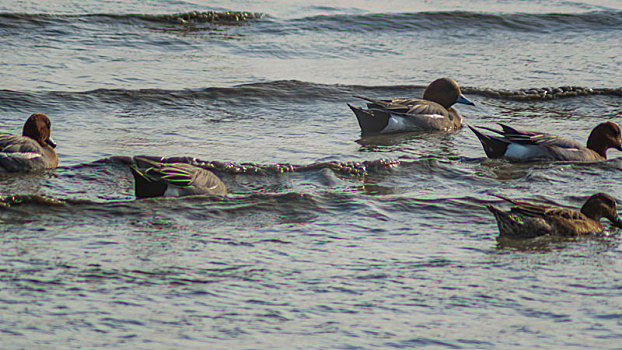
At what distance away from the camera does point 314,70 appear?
47.2 ft

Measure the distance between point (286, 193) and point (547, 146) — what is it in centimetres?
343

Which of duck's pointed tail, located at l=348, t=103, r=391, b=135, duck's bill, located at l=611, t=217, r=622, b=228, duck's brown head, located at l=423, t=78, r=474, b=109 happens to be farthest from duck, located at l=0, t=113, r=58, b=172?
duck's brown head, located at l=423, t=78, r=474, b=109

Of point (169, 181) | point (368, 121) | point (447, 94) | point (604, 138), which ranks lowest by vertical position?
point (169, 181)

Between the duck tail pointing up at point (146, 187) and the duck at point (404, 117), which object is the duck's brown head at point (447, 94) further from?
the duck tail pointing up at point (146, 187)

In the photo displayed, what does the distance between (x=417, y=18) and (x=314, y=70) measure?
196 inches

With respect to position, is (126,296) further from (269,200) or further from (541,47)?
(541,47)

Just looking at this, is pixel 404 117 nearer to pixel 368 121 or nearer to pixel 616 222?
pixel 368 121

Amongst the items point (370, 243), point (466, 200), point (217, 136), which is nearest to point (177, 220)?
point (370, 243)

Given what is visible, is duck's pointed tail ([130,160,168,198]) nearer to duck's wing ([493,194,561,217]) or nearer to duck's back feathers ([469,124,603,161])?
duck's wing ([493,194,561,217])

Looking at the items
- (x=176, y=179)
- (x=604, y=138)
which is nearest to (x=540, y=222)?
(x=176, y=179)

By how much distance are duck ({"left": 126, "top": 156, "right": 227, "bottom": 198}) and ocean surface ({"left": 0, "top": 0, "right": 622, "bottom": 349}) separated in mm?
108

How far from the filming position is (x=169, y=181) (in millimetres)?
7426

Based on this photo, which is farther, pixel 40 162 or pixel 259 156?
pixel 259 156

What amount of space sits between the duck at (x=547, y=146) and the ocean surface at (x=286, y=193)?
21 centimetres
